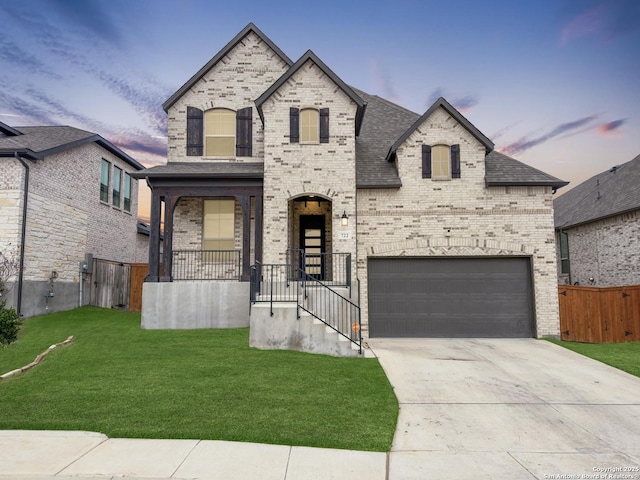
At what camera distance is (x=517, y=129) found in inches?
791

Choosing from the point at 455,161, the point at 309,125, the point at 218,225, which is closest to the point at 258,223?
the point at 218,225

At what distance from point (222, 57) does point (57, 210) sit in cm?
825

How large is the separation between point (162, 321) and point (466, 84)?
17.0m

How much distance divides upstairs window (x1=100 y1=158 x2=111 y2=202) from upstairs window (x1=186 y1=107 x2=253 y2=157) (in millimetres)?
6930

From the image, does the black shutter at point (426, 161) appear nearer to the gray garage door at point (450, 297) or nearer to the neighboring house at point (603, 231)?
the gray garage door at point (450, 297)

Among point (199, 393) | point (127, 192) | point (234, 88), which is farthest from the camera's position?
point (127, 192)

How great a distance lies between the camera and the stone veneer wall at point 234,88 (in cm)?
1371

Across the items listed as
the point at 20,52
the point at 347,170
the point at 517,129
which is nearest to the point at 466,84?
the point at 517,129

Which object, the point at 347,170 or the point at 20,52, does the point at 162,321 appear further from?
the point at 20,52

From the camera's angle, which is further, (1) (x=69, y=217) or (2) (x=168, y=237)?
Result: (1) (x=69, y=217)

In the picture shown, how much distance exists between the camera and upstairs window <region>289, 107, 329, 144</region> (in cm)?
1240

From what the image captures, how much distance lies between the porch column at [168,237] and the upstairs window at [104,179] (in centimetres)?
759

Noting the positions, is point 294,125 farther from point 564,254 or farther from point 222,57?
point 564,254

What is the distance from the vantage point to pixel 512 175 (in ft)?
40.9
